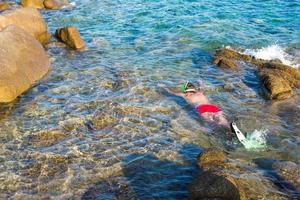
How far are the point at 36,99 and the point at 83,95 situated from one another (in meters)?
1.57

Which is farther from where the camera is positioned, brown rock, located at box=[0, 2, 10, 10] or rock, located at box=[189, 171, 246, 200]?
brown rock, located at box=[0, 2, 10, 10]

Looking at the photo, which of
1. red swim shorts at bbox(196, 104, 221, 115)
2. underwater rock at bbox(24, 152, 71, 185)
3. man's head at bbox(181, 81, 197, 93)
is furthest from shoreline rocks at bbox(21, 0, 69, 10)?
underwater rock at bbox(24, 152, 71, 185)

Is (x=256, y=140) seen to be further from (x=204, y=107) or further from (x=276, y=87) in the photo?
(x=276, y=87)

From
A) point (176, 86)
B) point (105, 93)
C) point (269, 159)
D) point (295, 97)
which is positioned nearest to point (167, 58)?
point (176, 86)

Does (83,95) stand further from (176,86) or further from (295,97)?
(295,97)

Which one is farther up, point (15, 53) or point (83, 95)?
point (15, 53)

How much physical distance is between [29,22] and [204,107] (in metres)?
10.1

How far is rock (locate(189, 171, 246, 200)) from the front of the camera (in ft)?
26.9

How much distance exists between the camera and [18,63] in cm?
1462

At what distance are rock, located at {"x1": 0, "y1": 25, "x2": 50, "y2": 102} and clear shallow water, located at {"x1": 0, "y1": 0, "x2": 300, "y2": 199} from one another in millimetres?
360

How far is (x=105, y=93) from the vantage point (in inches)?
566

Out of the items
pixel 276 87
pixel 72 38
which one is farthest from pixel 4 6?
pixel 276 87

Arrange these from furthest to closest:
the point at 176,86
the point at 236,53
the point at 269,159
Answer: the point at 236,53 < the point at 176,86 < the point at 269,159

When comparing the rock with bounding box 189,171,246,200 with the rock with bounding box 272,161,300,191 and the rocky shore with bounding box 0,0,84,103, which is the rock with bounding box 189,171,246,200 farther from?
the rocky shore with bounding box 0,0,84,103
